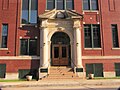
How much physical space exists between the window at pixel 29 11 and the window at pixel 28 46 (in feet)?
8.36

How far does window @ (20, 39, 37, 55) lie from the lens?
2705 centimetres

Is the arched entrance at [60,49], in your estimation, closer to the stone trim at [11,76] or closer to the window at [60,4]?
the window at [60,4]

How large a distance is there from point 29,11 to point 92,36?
9.01 metres

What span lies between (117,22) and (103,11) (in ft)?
7.86

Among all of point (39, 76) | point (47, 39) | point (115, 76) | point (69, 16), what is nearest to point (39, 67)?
point (39, 76)

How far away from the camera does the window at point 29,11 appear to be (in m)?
27.9

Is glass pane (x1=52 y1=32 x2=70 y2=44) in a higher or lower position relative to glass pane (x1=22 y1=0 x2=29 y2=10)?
lower

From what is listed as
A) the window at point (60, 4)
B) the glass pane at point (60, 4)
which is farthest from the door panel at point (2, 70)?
the glass pane at point (60, 4)

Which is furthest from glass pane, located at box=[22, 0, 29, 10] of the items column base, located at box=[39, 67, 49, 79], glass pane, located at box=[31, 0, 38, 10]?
column base, located at box=[39, 67, 49, 79]

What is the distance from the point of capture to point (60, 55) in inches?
1093

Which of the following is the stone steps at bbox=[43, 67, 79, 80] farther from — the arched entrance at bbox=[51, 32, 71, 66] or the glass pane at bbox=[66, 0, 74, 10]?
the glass pane at bbox=[66, 0, 74, 10]

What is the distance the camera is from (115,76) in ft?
88.0

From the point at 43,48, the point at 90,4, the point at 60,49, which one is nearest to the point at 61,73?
the point at 43,48

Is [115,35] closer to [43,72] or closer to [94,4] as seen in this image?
[94,4]
